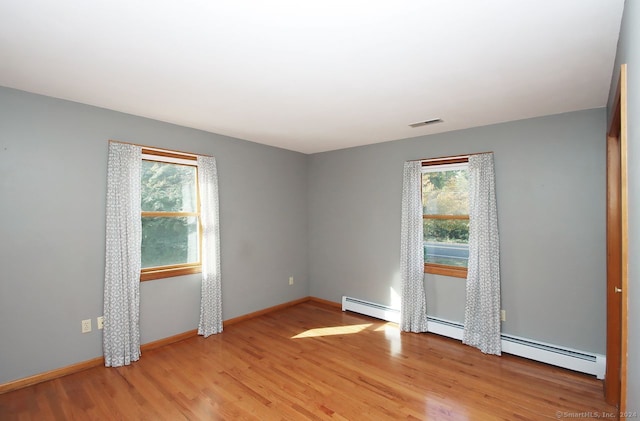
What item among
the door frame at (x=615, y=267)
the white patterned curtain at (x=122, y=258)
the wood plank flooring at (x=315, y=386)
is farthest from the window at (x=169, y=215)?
the door frame at (x=615, y=267)

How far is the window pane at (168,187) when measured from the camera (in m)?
3.40

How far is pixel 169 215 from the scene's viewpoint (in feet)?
11.6

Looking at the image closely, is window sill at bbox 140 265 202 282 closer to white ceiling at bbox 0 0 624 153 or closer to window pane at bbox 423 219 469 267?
white ceiling at bbox 0 0 624 153

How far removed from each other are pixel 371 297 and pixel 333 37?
3626 millimetres

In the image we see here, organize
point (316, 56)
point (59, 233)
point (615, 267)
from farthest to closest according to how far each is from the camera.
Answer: point (59, 233), point (615, 267), point (316, 56)

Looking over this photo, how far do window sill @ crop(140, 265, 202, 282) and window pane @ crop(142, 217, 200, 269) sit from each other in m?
0.07

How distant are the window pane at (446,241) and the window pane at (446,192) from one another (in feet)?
0.46

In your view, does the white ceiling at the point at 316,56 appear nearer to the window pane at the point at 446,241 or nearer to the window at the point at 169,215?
the window at the point at 169,215

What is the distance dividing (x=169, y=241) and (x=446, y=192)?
343 cm

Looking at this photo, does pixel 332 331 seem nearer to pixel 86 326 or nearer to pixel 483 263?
pixel 483 263

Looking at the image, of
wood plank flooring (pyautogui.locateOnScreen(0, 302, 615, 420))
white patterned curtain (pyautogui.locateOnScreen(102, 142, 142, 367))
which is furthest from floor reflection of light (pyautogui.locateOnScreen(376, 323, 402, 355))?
white patterned curtain (pyautogui.locateOnScreen(102, 142, 142, 367))

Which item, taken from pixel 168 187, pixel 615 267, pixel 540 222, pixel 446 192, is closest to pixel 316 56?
pixel 168 187

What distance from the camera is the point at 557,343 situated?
3.06 metres

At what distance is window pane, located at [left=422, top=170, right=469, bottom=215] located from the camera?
371 cm
